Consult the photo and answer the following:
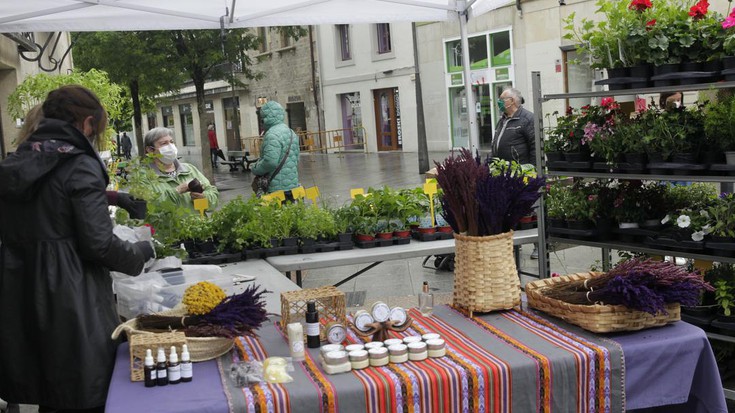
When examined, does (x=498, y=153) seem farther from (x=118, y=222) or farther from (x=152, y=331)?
(x=152, y=331)

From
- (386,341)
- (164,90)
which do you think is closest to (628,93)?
(386,341)

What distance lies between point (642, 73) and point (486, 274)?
6.24 feet

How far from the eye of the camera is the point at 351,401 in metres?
2.36

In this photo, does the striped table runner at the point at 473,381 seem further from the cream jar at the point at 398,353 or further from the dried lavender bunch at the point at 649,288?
the dried lavender bunch at the point at 649,288

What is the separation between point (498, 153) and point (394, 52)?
19.3 m

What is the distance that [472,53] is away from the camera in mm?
23078

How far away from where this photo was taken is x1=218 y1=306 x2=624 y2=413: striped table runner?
2.35 metres

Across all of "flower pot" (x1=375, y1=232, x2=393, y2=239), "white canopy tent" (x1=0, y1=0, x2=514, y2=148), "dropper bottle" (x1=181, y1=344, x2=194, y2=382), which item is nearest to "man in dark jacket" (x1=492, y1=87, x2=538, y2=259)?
"white canopy tent" (x1=0, y1=0, x2=514, y2=148)

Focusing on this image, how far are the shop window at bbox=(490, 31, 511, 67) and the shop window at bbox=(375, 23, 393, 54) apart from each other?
226 inches

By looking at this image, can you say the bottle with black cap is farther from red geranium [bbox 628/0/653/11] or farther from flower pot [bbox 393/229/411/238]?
flower pot [bbox 393/229/411/238]

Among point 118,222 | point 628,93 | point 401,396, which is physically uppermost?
point 628,93

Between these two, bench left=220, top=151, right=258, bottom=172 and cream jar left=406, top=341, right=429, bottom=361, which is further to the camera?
bench left=220, top=151, right=258, bottom=172

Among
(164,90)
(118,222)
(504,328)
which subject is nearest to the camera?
(504,328)

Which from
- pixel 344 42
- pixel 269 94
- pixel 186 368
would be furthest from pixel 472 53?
pixel 186 368
